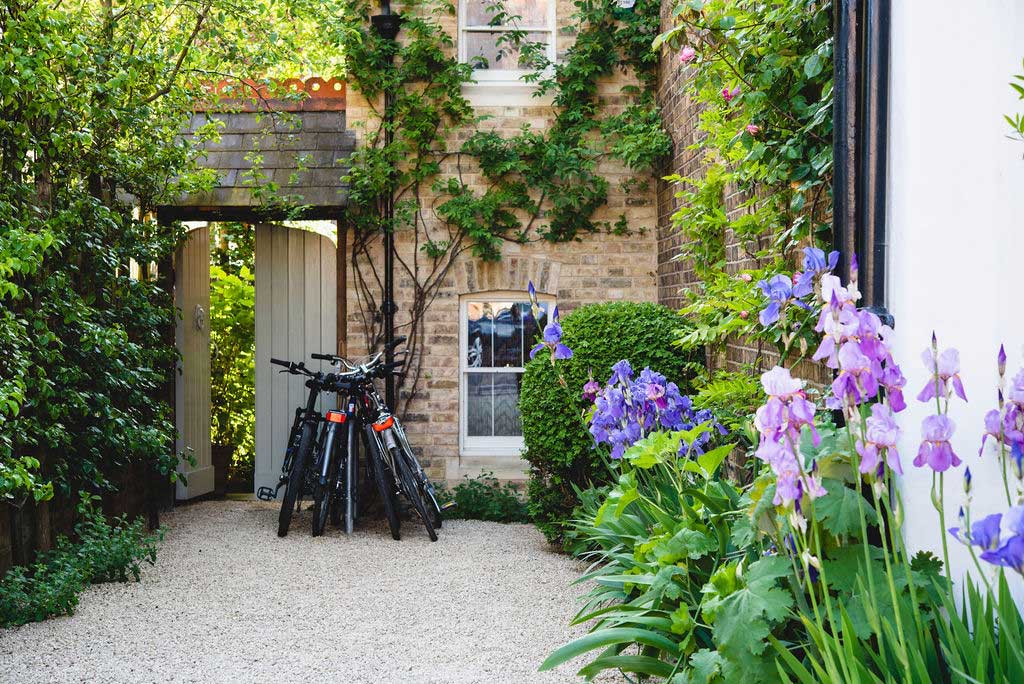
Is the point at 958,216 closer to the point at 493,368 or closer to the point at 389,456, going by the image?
the point at 389,456

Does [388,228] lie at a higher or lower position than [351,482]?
higher

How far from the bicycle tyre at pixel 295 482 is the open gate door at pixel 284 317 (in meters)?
1.36

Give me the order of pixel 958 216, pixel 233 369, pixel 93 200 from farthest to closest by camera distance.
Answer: pixel 233 369 < pixel 93 200 < pixel 958 216

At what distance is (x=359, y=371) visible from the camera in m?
7.30

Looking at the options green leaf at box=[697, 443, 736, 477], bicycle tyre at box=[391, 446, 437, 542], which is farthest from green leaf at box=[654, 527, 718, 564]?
bicycle tyre at box=[391, 446, 437, 542]

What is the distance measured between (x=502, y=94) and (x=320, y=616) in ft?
15.1

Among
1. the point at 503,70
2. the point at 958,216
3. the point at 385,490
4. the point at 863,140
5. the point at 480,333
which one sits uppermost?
the point at 503,70

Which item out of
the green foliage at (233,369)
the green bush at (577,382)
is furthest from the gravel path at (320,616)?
the green foliage at (233,369)

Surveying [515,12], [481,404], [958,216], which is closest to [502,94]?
[515,12]

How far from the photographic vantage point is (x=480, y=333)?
8.30 m

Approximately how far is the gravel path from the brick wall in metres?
1.06

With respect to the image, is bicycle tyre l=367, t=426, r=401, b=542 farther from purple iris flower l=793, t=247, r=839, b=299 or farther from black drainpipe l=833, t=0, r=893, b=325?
purple iris flower l=793, t=247, r=839, b=299

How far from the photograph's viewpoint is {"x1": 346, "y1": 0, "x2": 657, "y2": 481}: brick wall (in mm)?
8055

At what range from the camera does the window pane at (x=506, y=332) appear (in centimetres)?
830
